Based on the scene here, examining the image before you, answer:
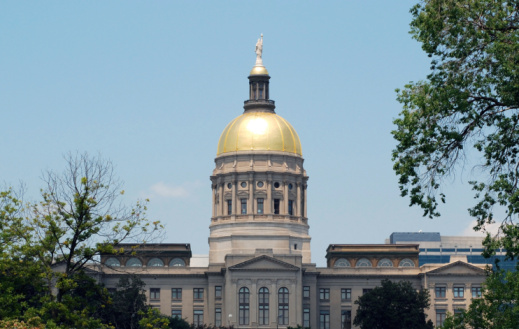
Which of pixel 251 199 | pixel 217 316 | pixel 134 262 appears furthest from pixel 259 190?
pixel 134 262

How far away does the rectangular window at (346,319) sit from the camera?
176 m

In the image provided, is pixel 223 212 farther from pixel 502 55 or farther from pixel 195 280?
pixel 502 55

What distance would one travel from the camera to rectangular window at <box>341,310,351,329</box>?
176 metres

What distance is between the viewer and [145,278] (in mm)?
177125

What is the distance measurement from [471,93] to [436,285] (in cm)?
13132

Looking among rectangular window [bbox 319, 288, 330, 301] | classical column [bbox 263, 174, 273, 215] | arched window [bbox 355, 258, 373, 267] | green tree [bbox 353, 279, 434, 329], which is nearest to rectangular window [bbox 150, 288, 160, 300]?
classical column [bbox 263, 174, 273, 215]

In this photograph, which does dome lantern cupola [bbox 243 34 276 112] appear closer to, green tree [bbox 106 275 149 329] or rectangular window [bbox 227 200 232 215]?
rectangular window [bbox 227 200 232 215]

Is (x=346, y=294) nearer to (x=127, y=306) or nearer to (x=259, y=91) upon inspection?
(x=259, y=91)

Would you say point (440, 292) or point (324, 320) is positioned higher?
point (440, 292)

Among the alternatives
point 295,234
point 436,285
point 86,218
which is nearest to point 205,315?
point 295,234

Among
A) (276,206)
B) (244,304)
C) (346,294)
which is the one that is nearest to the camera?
(244,304)

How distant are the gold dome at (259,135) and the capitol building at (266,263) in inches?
6.3

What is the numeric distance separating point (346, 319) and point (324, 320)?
136 inches

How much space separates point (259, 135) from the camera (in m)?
184
